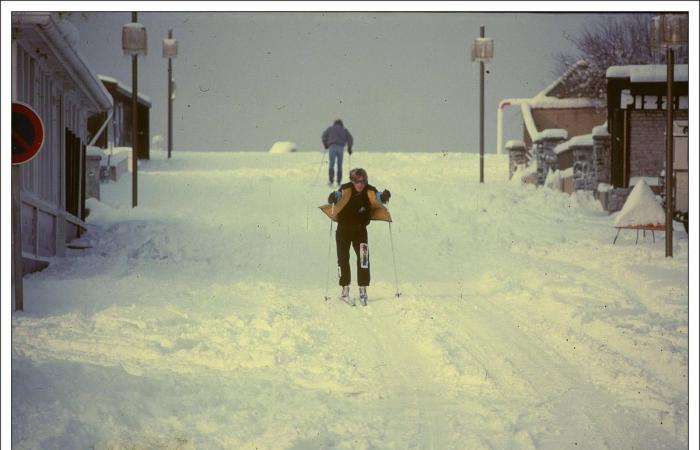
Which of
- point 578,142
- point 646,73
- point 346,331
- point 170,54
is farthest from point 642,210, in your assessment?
point 170,54

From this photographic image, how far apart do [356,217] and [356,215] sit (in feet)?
0.08

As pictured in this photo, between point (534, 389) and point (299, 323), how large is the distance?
2536mm

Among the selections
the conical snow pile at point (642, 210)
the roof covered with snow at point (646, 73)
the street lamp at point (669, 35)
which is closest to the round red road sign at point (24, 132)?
the street lamp at point (669, 35)

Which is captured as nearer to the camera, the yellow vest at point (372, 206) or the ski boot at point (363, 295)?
the ski boot at point (363, 295)

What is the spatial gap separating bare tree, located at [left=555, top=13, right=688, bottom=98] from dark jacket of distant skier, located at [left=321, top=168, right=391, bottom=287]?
8.42 feet

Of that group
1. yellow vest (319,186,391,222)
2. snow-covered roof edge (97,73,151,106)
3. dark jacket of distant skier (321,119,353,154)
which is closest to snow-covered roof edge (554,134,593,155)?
dark jacket of distant skier (321,119,353,154)

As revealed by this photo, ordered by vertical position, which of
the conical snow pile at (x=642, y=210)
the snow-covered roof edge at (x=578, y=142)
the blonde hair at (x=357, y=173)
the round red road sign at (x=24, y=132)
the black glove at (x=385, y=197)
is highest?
the snow-covered roof edge at (x=578, y=142)

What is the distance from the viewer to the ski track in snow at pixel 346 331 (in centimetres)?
615

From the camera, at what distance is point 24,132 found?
7.52 m

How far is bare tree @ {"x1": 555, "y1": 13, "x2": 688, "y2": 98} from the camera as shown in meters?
9.08

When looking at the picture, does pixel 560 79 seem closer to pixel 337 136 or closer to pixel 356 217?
pixel 337 136

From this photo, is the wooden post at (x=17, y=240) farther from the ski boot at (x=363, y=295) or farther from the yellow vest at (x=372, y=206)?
the ski boot at (x=363, y=295)

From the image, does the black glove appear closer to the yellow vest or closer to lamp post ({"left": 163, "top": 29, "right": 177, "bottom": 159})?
the yellow vest

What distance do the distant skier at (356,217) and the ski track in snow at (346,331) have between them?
29 cm
